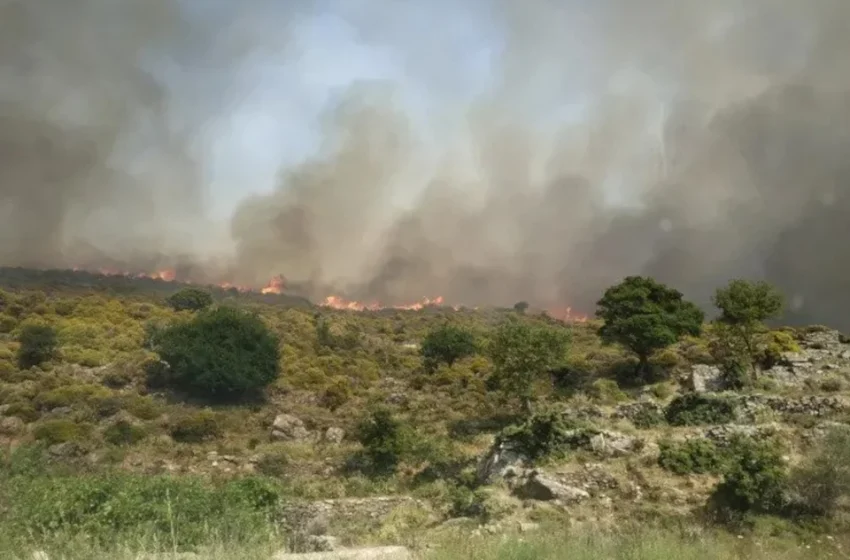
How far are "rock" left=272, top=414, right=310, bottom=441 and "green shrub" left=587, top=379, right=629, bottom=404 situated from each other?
21646mm

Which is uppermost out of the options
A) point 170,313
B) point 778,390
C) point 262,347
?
point 170,313

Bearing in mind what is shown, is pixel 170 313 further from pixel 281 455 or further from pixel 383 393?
pixel 281 455

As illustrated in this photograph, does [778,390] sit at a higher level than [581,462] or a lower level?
higher

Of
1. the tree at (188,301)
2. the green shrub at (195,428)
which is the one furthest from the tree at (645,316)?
the tree at (188,301)

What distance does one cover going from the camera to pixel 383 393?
58.8 m

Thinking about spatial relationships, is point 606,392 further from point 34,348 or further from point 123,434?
point 34,348

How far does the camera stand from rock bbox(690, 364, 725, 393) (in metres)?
38.5

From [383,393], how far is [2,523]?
49.0m

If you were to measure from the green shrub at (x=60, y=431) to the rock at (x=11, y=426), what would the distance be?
1.84 metres

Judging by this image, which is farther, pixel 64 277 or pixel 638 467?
pixel 64 277

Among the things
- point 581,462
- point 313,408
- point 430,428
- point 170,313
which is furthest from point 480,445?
point 170,313

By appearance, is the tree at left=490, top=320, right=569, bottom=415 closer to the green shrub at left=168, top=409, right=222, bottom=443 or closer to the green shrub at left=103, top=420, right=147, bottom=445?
the green shrub at left=168, top=409, right=222, bottom=443

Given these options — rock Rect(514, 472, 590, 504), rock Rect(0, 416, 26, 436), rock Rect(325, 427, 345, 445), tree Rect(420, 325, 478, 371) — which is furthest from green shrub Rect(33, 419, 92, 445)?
tree Rect(420, 325, 478, 371)

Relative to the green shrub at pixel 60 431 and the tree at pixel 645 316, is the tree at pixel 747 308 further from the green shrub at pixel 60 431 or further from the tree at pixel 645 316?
the green shrub at pixel 60 431
